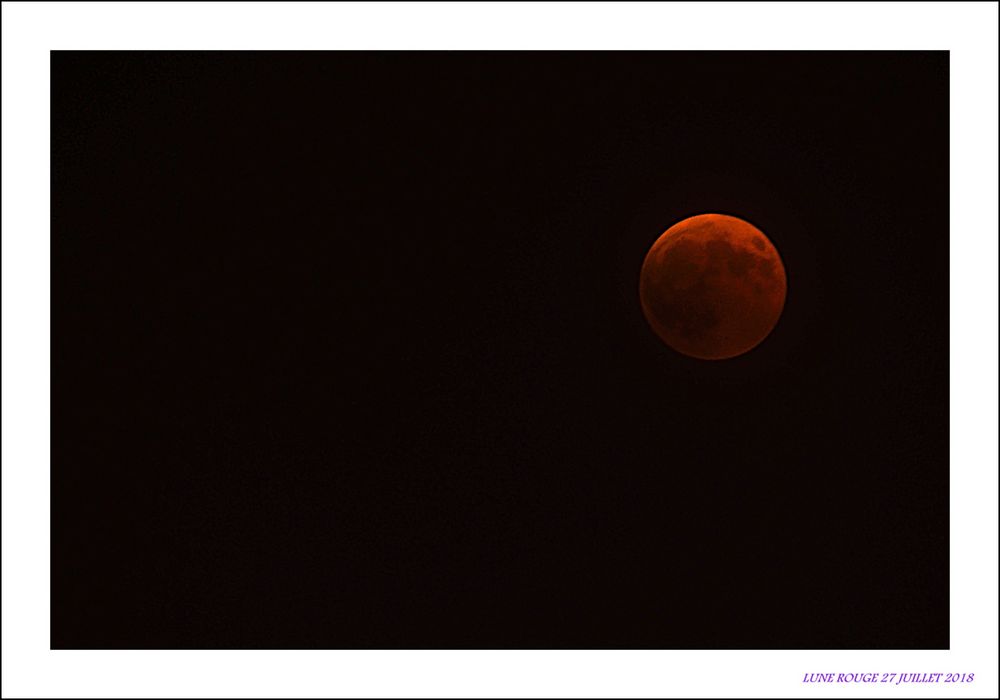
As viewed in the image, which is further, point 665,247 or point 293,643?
point 293,643

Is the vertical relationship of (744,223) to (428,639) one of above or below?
above

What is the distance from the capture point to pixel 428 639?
3965mm

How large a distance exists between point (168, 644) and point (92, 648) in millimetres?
426

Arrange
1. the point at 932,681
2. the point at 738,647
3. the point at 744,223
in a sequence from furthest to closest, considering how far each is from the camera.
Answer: the point at 738,647
the point at 744,223
the point at 932,681

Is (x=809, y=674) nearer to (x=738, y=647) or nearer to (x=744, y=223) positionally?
(x=738, y=647)

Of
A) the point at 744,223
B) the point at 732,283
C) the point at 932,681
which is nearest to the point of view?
the point at 932,681

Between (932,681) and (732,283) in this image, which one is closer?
(932,681)

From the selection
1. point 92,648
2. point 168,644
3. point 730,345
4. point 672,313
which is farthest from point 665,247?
point 92,648

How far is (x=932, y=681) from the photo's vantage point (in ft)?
10.4

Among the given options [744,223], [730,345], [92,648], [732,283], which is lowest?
[92,648]

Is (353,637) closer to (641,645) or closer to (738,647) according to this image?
(641,645)

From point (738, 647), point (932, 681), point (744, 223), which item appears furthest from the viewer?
point (738, 647)

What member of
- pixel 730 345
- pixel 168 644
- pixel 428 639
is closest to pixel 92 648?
pixel 168 644

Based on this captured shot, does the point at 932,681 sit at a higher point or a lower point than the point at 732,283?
lower
